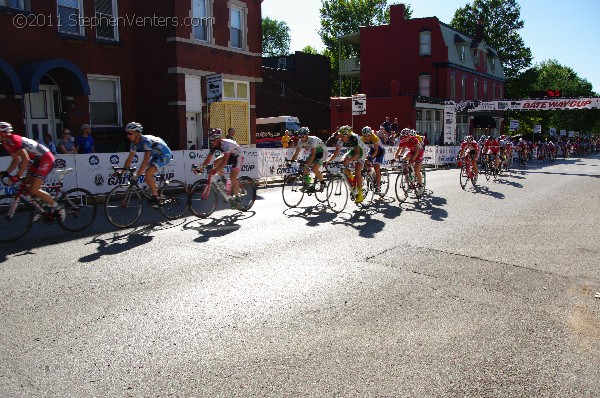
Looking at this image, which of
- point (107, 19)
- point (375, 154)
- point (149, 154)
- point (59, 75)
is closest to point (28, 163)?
point (149, 154)

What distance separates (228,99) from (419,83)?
28321mm

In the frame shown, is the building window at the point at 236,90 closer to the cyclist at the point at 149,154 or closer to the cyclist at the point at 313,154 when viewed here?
the cyclist at the point at 313,154

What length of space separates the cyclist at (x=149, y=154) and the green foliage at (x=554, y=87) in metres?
62.8

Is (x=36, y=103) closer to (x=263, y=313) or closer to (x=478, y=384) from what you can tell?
(x=263, y=313)

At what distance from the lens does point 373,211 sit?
12250mm

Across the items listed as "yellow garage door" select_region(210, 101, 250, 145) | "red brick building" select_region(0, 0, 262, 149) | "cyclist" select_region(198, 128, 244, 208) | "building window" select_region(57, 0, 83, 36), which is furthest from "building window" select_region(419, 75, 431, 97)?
"cyclist" select_region(198, 128, 244, 208)

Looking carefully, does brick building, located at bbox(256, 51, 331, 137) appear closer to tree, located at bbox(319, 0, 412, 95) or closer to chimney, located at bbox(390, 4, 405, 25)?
chimney, located at bbox(390, 4, 405, 25)

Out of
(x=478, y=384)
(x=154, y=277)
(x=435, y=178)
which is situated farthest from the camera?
(x=435, y=178)

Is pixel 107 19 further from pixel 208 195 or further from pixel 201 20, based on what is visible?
pixel 208 195

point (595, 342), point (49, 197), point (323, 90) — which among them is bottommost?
point (595, 342)

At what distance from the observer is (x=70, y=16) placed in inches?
734

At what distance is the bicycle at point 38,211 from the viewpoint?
29.4 ft

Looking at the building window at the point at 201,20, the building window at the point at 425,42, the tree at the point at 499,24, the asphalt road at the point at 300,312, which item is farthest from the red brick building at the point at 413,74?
the asphalt road at the point at 300,312

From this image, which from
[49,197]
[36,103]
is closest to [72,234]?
[49,197]
